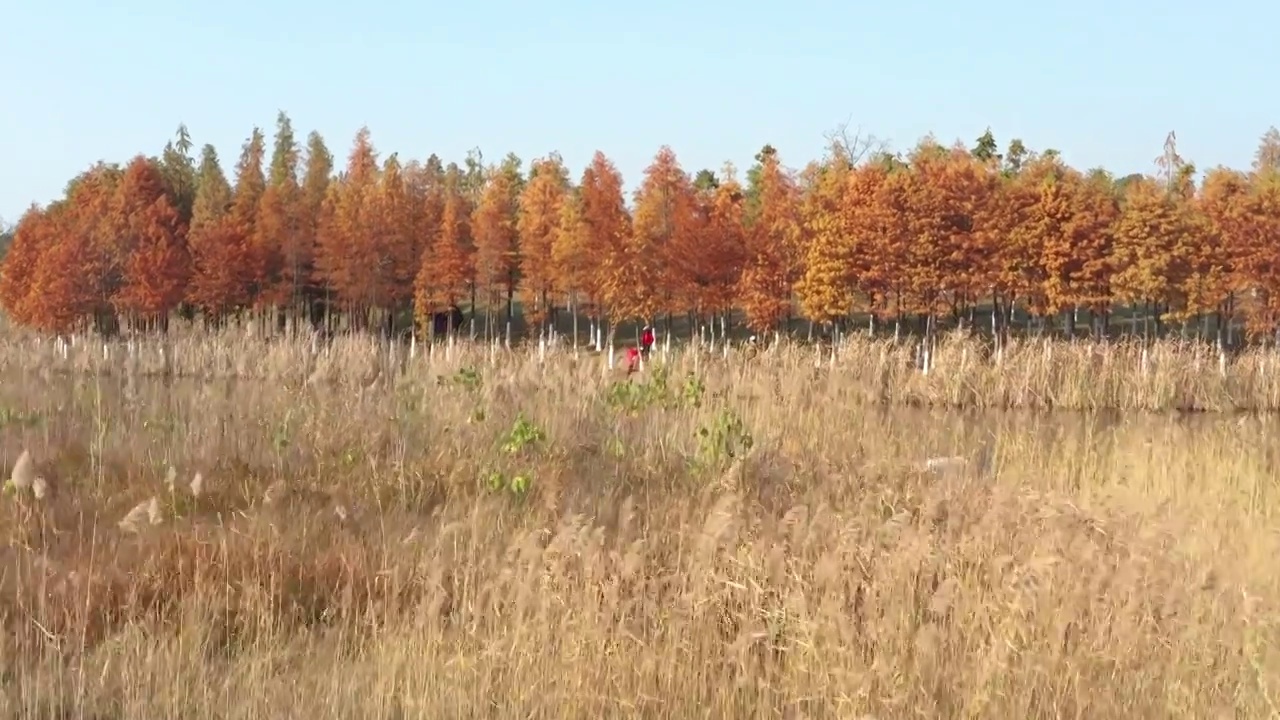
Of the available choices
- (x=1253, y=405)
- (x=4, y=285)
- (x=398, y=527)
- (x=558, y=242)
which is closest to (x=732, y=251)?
(x=558, y=242)

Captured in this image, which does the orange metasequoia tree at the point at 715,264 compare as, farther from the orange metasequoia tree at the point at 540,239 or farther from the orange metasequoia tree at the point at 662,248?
the orange metasequoia tree at the point at 540,239

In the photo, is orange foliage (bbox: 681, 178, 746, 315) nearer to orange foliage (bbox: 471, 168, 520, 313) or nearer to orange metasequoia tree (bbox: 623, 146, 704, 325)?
orange metasequoia tree (bbox: 623, 146, 704, 325)

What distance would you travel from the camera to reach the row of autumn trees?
4125 cm

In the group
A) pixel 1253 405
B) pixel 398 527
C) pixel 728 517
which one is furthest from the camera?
pixel 1253 405

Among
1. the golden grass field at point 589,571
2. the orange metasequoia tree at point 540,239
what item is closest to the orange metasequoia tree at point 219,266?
the orange metasequoia tree at point 540,239

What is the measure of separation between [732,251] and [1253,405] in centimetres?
2752

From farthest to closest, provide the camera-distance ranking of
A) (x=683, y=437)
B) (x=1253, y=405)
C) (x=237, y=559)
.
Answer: (x=1253, y=405) → (x=683, y=437) → (x=237, y=559)

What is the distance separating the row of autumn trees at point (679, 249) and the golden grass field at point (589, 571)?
33.3 meters

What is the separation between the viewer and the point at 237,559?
5.02 meters

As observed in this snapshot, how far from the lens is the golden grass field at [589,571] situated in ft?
12.7

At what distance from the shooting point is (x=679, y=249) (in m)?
42.6

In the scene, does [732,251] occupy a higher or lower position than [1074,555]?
higher

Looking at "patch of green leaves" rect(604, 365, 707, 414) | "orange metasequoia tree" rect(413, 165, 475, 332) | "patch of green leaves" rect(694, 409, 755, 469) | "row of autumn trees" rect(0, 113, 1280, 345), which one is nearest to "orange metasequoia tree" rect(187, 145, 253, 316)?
"row of autumn trees" rect(0, 113, 1280, 345)

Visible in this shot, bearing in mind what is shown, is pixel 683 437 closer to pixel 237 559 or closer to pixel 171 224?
pixel 237 559
